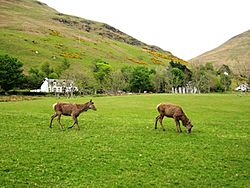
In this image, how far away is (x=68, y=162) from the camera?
15133 mm

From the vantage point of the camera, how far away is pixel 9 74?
325ft

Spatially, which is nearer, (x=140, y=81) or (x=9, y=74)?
(x=9, y=74)

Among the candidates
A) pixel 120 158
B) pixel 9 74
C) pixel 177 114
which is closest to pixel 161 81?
pixel 9 74

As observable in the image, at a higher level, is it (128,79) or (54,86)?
(128,79)

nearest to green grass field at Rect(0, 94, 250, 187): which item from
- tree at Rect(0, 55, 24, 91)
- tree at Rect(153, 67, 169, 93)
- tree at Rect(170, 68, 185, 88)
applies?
tree at Rect(0, 55, 24, 91)

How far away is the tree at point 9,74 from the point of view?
96.8 meters

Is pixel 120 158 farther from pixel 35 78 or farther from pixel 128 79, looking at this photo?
pixel 128 79

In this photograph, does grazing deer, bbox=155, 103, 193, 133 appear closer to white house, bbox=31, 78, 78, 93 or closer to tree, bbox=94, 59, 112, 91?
white house, bbox=31, 78, 78, 93

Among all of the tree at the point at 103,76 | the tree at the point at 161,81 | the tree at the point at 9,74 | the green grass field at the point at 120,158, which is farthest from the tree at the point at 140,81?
the green grass field at the point at 120,158

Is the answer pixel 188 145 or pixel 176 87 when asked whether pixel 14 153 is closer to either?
pixel 188 145

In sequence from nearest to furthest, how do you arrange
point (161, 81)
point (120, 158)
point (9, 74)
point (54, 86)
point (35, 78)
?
point (120, 158) < point (9, 74) < point (54, 86) < point (35, 78) < point (161, 81)

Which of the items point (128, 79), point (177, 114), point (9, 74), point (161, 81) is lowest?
point (177, 114)

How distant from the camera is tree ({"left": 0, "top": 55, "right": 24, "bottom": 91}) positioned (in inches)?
3812

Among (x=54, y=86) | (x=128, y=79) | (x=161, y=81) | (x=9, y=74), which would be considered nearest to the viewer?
(x=9, y=74)
